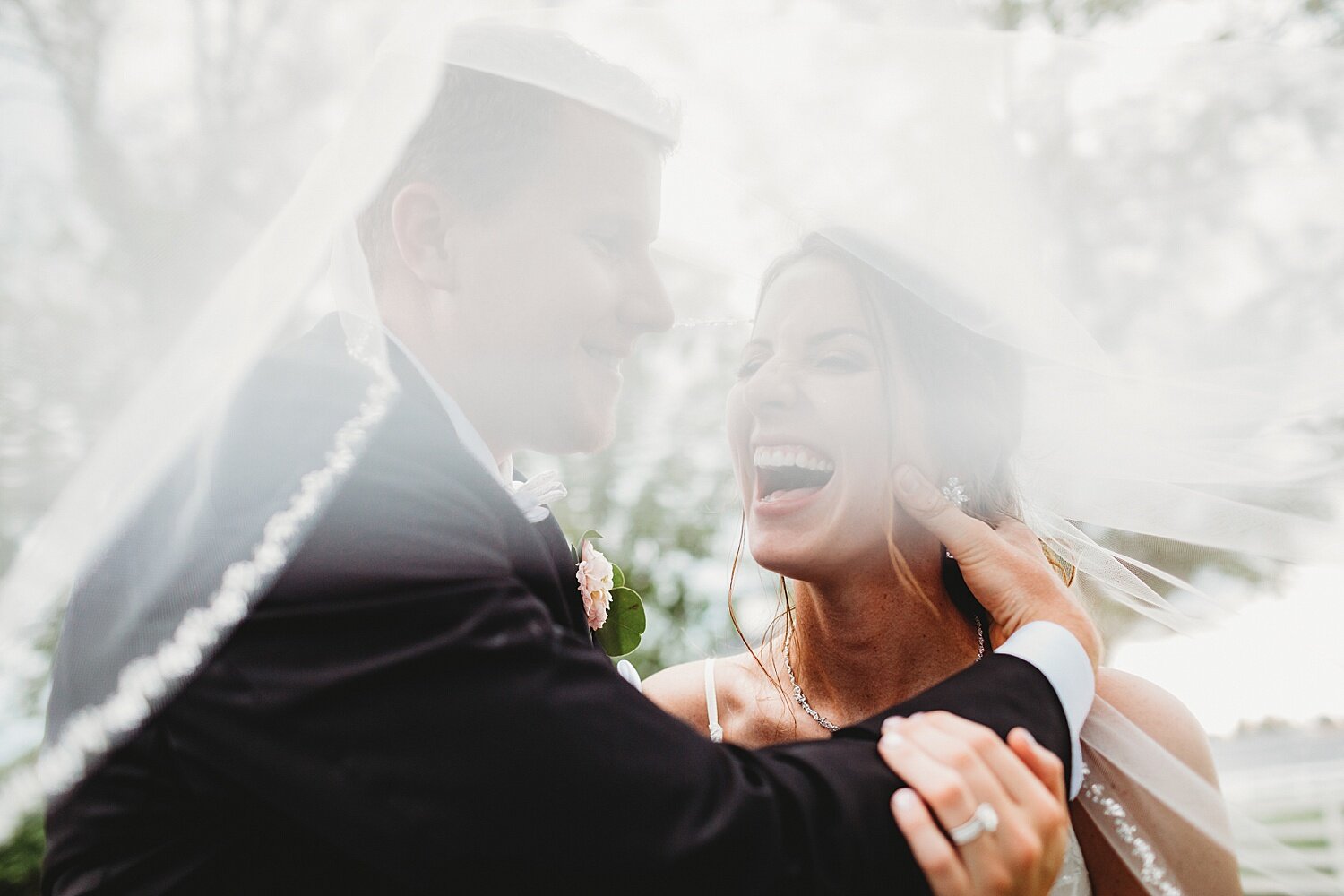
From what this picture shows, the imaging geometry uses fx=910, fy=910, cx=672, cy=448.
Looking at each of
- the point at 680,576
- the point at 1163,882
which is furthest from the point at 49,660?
the point at 680,576

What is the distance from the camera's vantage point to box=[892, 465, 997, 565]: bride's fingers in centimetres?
214

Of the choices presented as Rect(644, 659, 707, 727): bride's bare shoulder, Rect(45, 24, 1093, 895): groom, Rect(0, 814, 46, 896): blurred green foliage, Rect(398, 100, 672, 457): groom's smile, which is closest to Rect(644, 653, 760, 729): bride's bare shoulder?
Rect(644, 659, 707, 727): bride's bare shoulder

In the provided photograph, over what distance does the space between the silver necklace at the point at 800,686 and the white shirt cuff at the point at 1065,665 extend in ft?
2.31

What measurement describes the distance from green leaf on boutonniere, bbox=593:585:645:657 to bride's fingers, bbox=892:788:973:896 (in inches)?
46.4

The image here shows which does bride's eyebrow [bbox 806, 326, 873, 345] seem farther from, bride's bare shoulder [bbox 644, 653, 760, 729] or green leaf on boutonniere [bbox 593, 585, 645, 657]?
bride's bare shoulder [bbox 644, 653, 760, 729]

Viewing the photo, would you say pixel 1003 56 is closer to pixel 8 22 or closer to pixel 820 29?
pixel 820 29

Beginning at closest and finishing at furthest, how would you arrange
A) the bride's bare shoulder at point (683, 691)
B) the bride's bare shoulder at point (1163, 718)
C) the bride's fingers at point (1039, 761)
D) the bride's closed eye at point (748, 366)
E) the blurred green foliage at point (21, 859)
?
the bride's fingers at point (1039, 761), the bride's bare shoulder at point (1163, 718), the bride's closed eye at point (748, 366), the bride's bare shoulder at point (683, 691), the blurred green foliage at point (21, 859)

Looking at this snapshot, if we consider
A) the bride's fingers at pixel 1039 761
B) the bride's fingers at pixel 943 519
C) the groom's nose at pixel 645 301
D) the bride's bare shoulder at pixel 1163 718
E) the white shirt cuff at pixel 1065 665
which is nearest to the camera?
the bride's fingers at pixel 1039 761

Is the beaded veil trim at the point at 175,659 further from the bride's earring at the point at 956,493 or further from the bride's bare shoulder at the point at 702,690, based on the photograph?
the bride's bare shoulder at the point at 702,690

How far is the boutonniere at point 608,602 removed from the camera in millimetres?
2070

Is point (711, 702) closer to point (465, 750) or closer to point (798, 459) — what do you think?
point (798, 459)

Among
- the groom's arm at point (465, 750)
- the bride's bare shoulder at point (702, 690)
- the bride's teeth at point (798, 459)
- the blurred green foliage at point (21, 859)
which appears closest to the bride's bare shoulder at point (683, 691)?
the bride's bare shoulder at point (702, 690)

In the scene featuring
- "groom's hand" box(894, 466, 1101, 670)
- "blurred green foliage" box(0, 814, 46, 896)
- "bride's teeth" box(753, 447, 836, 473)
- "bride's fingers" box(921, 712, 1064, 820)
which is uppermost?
"bride's teeth" box(753, 447, 836, 473)

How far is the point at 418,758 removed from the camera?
3.87 feet
